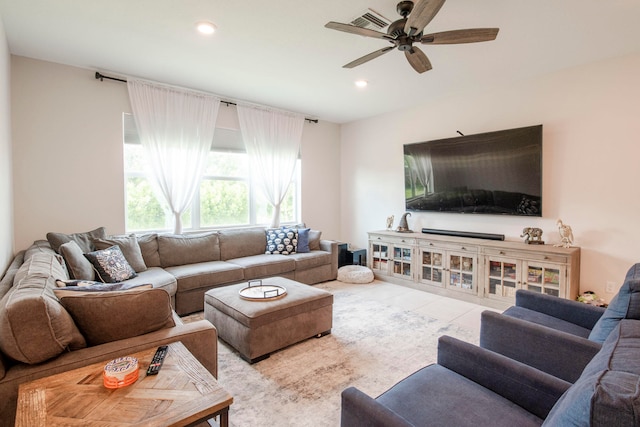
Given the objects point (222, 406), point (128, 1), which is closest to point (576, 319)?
point (222, 406)

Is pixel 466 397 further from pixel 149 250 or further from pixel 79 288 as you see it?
pixel 149 250

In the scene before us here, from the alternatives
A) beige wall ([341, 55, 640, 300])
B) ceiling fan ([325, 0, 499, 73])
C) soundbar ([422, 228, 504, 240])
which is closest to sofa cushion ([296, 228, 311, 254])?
soundbar ([422, 228, 504, 240])

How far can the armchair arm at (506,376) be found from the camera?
1247 mm

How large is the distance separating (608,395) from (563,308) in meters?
1.88

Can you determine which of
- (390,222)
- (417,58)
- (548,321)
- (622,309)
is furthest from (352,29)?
(390,222)

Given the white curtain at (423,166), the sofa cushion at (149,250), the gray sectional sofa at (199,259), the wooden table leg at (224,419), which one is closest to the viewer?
the wooden table leg at (224,419)

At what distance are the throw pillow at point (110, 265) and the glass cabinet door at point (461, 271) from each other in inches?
146

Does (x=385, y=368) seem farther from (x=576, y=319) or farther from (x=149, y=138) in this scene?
(x=149, y=138)

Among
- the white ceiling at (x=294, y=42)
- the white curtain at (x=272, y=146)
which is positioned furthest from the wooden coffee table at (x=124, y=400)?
the white curtain at (x=272, y=146)

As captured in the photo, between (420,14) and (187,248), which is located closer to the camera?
(420,14)

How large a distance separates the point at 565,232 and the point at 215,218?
4352 mm

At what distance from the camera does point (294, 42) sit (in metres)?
2.85

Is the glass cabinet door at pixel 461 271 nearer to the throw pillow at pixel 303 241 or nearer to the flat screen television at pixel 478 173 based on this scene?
the flat screen television at pixel 478 173

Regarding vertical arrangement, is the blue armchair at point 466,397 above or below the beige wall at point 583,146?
below
